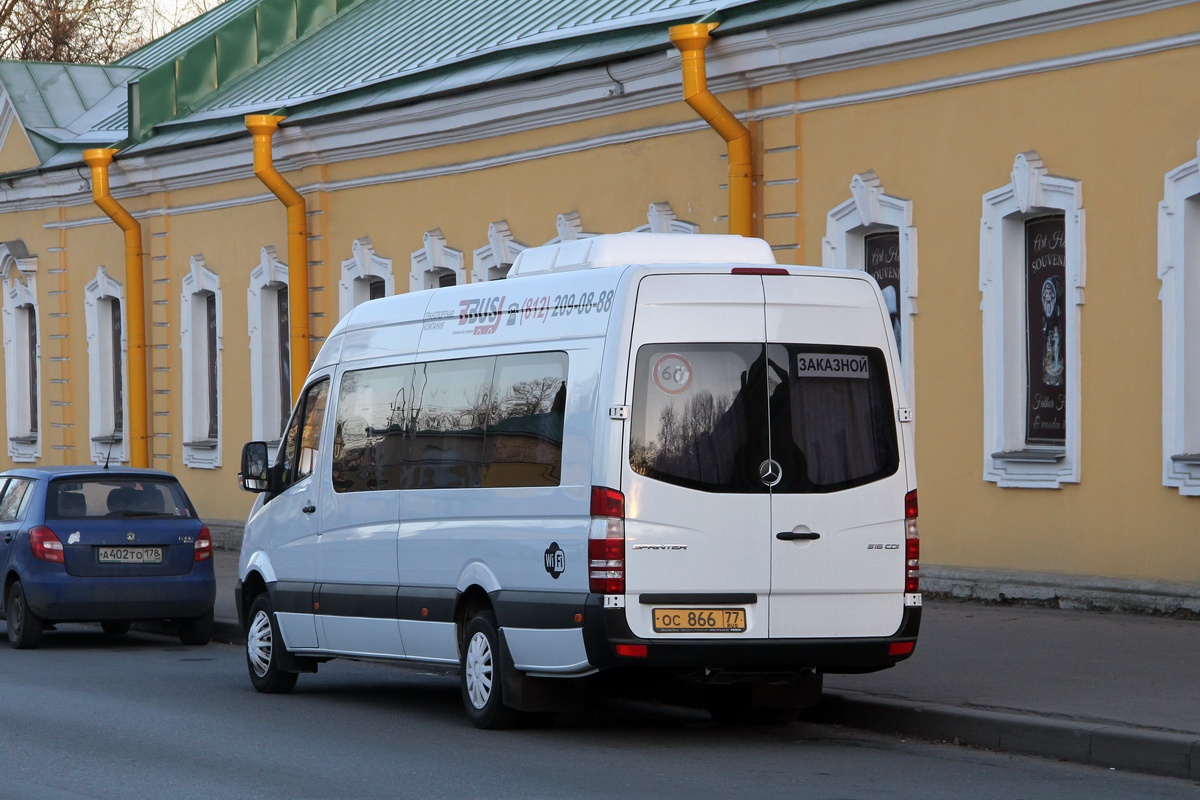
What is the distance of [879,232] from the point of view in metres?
16.2

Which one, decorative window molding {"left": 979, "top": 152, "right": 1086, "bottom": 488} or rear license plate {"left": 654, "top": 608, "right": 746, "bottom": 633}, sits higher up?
decorative window molding {"left": 979, "top": 152, "right": 1086, "bottom": 488}

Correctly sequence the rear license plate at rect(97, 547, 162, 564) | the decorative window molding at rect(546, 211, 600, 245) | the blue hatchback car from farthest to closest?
the decorative window molding at rect(546, 211, 600, 245) < the rear license plate at rect(97, 547, 162, 564) < the blue hatchback car

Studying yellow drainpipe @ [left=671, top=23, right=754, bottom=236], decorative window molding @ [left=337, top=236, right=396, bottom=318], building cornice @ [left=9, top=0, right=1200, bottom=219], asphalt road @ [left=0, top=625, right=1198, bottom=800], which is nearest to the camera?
asphalt road @ [left=0, top=625, right=1198, bottom=800]

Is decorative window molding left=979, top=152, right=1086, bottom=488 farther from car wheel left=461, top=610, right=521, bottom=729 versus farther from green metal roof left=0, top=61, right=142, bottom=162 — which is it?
green metal roof left=0, top=61, right=142, bottom=162

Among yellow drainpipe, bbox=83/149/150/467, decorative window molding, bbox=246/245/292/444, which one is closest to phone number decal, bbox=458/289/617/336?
decorative window molding, bbox=246/245/292/444

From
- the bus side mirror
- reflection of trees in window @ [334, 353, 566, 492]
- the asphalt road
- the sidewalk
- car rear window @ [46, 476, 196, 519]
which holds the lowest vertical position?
the asphalt road

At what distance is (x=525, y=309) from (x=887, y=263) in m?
6.70

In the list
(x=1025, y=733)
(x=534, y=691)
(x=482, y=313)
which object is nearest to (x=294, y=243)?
(x=482, y=313)

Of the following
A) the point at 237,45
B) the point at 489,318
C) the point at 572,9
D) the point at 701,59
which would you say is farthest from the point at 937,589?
the point at 237,45

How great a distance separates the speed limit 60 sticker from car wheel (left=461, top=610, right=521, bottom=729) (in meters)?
1.59

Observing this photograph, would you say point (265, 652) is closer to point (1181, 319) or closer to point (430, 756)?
point (430, 756)

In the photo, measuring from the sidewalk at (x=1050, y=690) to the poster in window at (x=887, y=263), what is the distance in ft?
11.0

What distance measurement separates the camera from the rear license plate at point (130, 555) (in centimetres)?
1518

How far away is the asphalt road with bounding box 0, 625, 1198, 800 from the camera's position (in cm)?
815
